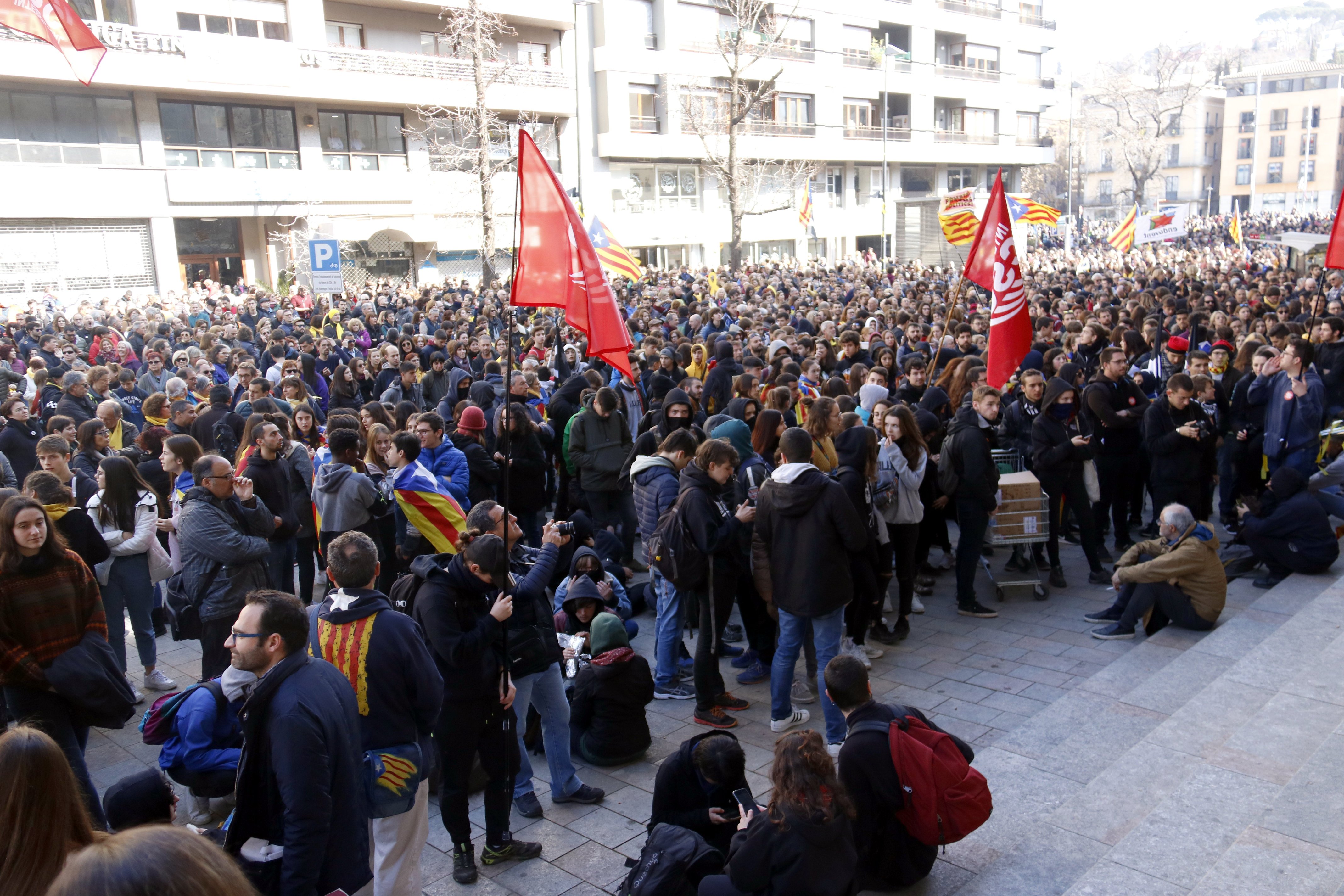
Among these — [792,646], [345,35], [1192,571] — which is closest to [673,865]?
[792,646]

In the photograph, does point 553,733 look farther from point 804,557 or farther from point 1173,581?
point 1173,581

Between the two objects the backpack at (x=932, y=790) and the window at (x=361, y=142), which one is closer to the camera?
the backpack at (x=932, y=790)

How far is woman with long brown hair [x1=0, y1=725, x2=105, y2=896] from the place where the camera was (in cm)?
218

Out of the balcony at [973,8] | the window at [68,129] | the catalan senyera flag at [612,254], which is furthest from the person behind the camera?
the balcony at [973,8]

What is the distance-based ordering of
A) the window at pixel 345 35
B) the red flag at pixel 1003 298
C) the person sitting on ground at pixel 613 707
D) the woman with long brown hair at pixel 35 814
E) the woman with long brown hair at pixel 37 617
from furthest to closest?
1. the window at pixel 345 35
2. the red flag at pixel 1003 298
3. the person sitting on ground at pixel 613 707
4. the woman with long brown hair at pixel 37 617
5. the woman with long brown hair at pixel 35 814

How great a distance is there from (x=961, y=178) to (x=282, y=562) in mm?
57498

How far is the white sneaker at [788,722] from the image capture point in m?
6.01

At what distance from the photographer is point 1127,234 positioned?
25047 mm

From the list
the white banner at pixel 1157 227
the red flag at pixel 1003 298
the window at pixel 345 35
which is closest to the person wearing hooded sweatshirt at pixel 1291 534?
the red flag at pixel 1003 298

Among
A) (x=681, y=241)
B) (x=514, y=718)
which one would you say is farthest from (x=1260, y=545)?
(x=681, y=241)

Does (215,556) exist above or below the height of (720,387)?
below

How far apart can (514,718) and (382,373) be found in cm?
768

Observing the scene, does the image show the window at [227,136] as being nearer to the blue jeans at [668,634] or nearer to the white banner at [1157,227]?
the white banner at [1157,227]

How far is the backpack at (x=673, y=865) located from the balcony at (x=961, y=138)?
5588 centimetres
